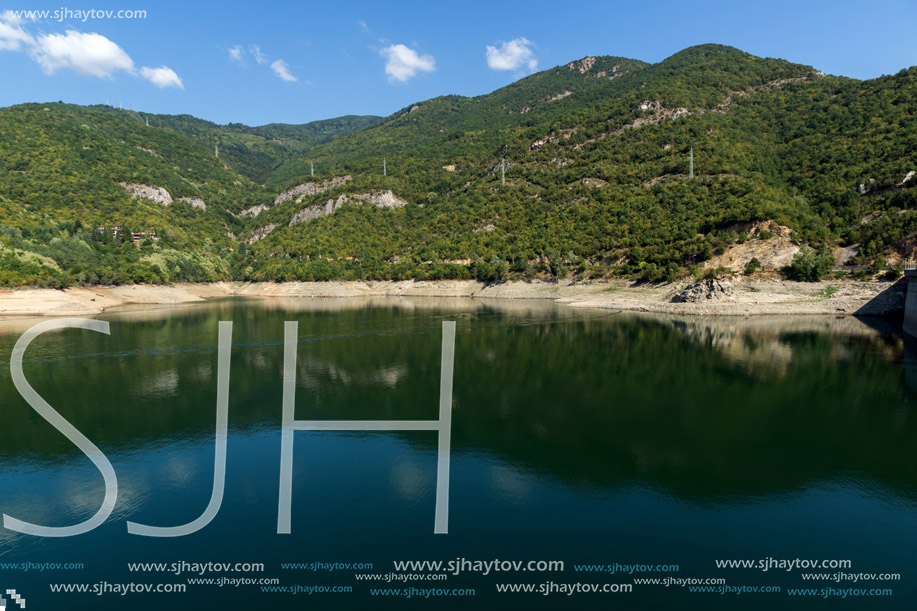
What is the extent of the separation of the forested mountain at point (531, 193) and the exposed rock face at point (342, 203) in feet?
1.66

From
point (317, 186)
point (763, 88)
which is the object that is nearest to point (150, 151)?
point (317, 186)

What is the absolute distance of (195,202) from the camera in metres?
145

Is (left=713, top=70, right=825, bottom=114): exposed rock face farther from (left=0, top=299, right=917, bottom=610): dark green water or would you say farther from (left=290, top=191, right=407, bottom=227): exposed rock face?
(left=0, top=299, right=917, bottom=610): dark green water

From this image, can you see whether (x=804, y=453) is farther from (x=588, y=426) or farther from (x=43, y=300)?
(x=43, y=300)

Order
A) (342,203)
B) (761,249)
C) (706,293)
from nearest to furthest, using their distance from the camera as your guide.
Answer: (706,293)
(761,249)
(342,203)

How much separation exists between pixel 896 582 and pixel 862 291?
5800 cm

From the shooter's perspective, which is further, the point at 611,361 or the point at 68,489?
the point at 611,361

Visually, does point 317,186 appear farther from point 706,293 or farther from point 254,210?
point 706,293

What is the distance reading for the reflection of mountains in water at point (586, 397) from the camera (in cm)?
1727

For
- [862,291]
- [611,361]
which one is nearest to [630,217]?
[862,291]

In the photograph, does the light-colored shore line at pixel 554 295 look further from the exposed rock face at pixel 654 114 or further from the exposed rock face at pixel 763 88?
the exposed rock face at pixel 763 88

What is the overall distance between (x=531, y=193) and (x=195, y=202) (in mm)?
110706

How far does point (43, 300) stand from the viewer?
61.6 m

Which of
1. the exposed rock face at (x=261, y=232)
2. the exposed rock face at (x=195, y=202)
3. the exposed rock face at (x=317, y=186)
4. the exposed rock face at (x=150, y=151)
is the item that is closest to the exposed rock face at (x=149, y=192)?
the exposed rock face at (x=195, y=202)
